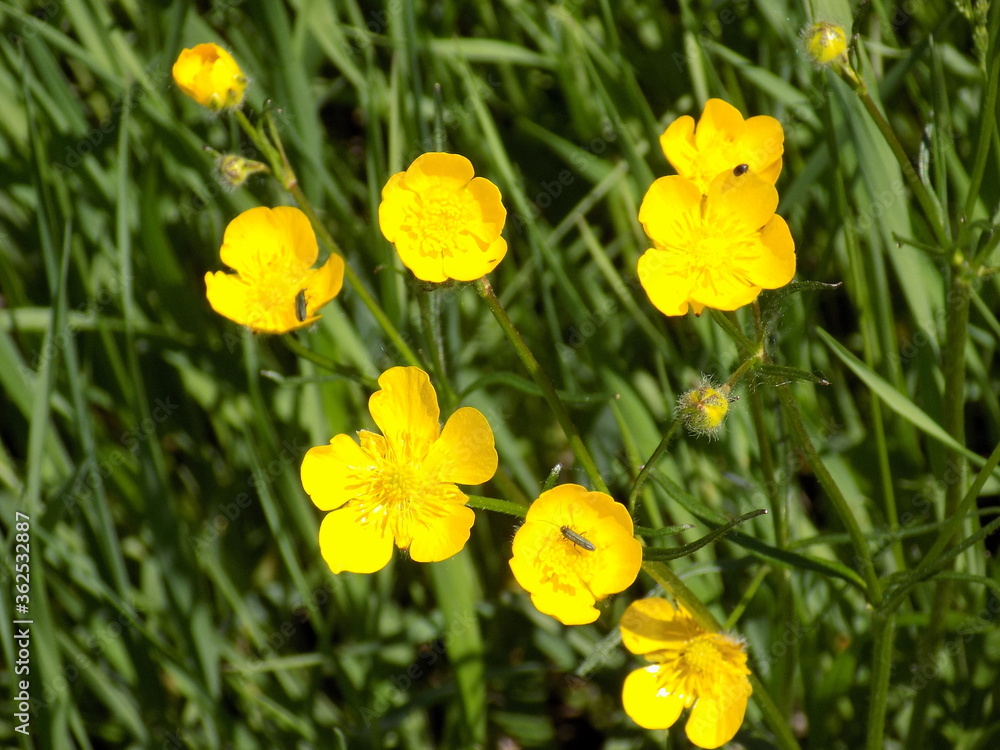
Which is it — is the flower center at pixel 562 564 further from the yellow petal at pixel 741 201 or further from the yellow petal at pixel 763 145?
the yellow petal at pixel 763 145

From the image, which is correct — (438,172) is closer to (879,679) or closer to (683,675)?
(683,675)

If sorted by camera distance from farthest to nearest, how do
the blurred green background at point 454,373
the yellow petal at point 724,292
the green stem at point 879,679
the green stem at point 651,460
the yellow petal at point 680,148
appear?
1. the blurred green background at point 454,373
2. the yellow petal at point 680,148
3. the green stem at point 879,679
4. the yellow petal at point 724,292
5. the green stem at point 651,460

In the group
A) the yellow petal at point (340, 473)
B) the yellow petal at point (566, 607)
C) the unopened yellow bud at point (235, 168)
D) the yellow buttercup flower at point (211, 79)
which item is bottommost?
the yellow petal at point (566, 607)

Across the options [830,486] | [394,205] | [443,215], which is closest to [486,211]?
[443,215]

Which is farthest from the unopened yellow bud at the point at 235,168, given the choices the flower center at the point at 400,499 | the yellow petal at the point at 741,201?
the yellow petal at the point at 741,201

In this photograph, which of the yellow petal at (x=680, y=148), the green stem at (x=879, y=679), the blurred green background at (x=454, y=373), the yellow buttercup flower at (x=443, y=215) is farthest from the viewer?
the blurred green background at (x=454, y=373)

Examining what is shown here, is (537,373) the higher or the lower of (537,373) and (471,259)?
the lower

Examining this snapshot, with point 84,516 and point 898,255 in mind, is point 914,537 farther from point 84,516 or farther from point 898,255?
point 84,516
